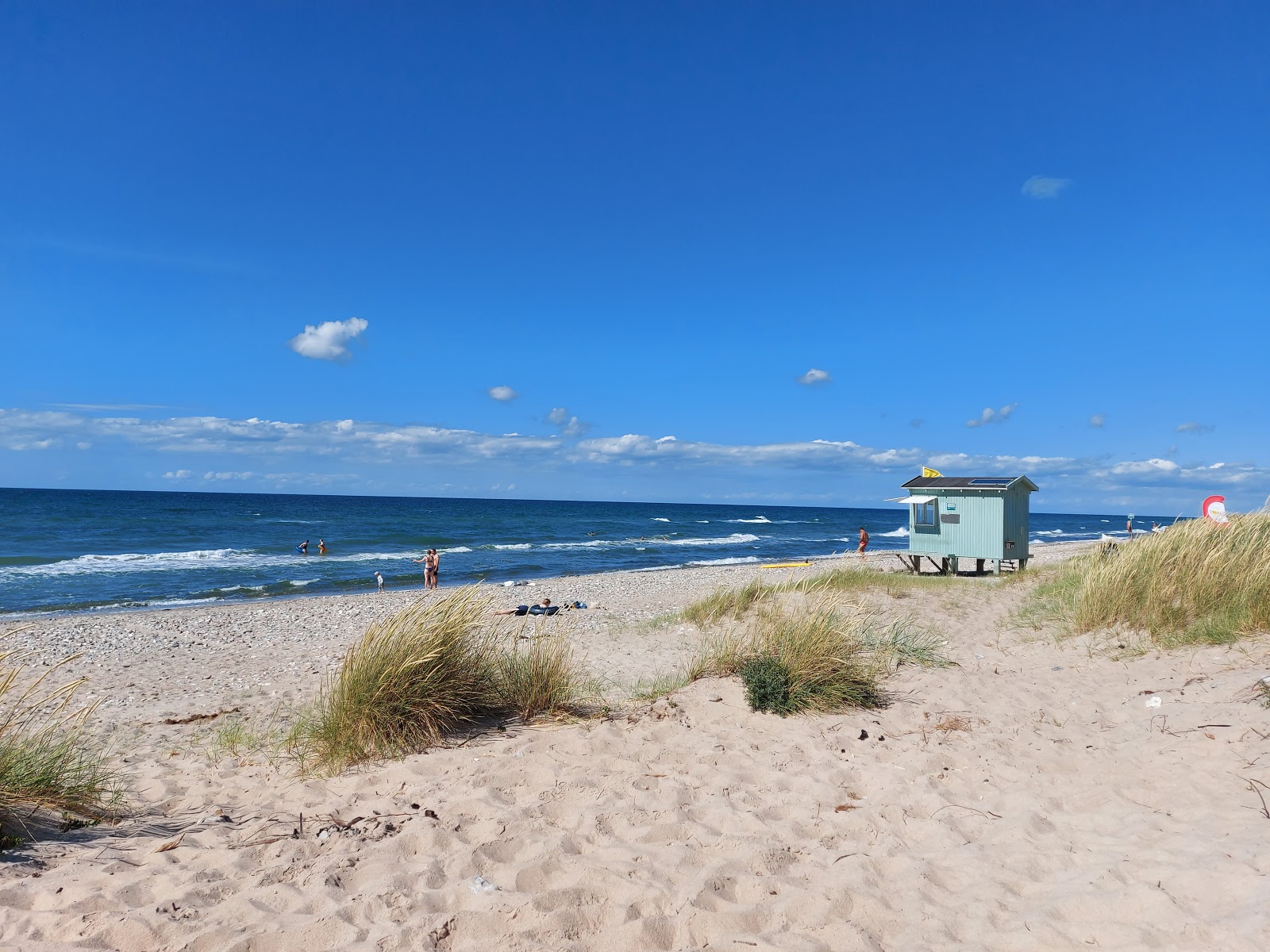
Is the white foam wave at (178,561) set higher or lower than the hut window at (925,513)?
lower

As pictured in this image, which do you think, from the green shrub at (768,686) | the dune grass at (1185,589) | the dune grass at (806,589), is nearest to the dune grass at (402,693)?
the green shrub at (768,686)

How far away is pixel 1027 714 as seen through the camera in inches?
232

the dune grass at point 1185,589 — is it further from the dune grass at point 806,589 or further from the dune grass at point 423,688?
the dune grass at point 423,688

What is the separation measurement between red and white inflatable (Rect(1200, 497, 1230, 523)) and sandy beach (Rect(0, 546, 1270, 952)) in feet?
14.6

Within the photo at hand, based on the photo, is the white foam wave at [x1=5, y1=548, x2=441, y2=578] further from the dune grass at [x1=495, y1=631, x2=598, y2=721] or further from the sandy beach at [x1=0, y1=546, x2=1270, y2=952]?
the dune grass at [x1=495, y1=631, x2=598, y2=721]

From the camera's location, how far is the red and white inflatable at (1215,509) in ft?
33.7

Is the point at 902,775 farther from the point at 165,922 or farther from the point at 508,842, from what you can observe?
the point at 165,922

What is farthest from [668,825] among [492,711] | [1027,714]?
[1027,714]

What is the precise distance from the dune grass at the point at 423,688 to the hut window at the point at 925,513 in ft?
49.2

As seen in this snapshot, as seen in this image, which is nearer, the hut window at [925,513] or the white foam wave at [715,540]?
the hut window at [925,513]

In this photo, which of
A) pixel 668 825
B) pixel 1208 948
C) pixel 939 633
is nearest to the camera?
pixel 1208 948

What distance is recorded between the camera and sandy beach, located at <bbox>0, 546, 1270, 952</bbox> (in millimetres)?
2924

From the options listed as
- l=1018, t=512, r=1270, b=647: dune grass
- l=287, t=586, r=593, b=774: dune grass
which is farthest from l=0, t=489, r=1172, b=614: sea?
l=1018, t=512, r=1270, b=647: dune grass

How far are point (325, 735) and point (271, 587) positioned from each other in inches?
766
